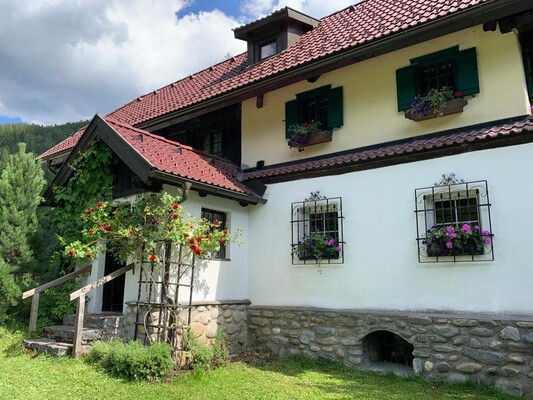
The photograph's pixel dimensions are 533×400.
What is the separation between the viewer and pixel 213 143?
36.8 feet

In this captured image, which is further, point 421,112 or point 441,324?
point 421,112

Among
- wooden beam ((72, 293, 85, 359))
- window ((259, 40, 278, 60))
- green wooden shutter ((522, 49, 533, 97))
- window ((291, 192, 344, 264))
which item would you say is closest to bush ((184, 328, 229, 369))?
wooden beam ((72, 293, 85, 359))

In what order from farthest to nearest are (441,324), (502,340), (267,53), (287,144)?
(267,53) → (287,144) → (441,324) → (502,340)

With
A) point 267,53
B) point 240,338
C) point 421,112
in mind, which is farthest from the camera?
point 267,53

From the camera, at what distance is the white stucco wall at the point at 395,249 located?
20.5 ft

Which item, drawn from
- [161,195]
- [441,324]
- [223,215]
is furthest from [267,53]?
[441,324]

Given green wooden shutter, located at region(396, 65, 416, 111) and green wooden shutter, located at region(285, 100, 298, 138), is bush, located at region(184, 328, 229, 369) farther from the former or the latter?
green wooden shutter, located at region(396, 65, 416, 111)

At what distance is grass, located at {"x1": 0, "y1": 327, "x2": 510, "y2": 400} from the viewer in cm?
541

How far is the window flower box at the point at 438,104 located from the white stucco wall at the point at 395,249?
2.74ft

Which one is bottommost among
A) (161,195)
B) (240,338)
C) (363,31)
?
(240,338)

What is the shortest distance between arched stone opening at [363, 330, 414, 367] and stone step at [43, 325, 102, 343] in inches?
180

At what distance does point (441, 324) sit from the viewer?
655 cm

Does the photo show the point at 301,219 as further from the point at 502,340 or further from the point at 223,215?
the point at 502,340

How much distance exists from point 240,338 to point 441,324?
391 cm
